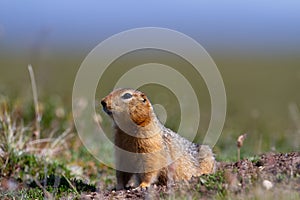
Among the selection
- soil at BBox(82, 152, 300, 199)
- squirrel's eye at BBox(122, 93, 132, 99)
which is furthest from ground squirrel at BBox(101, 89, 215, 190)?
soil at BBox(82, 152, 300, 199)

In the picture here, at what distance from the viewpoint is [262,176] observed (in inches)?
259

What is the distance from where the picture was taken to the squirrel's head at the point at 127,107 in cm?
707

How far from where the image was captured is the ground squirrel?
284 inches

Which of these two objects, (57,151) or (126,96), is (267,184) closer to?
(126,96)

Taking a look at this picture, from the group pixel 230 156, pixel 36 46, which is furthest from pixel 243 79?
pixel 230 156

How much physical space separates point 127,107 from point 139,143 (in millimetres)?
396

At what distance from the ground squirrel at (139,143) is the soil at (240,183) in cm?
23

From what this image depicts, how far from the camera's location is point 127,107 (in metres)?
7.23

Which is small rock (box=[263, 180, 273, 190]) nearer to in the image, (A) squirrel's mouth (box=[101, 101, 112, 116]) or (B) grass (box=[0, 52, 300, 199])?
(B) grass (box=[0, 52, 300, 199])

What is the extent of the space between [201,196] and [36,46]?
785cm

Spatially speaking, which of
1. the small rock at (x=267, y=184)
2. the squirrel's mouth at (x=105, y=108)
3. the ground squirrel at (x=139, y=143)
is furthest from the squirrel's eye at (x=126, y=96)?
the small rock at (x=267, y=184)

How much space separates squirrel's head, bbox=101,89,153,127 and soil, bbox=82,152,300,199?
0.72 m

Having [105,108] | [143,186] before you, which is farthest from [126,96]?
[143,186]

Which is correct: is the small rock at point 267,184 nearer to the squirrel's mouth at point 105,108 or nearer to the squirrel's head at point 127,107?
the squirrel's head at point 127,107
